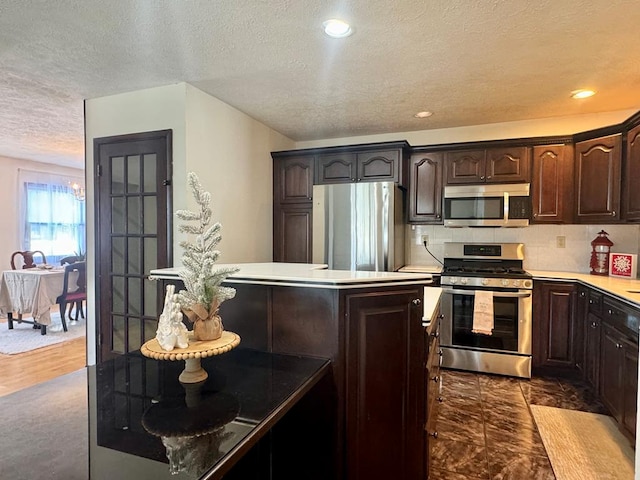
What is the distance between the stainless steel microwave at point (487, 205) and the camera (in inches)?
141

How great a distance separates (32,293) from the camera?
4766 mm

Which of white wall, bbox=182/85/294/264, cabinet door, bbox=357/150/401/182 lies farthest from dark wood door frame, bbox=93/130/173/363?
cabinet door, bbox=357/150/401/182

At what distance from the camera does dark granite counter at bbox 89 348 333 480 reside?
0.86 metres

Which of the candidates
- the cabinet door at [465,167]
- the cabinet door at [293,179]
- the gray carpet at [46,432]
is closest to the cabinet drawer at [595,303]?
the cabinet door at [465,167]

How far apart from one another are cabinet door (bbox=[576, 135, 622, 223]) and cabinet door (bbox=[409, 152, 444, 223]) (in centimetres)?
126

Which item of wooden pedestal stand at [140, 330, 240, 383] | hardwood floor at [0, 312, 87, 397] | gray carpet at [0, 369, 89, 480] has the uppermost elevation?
wooden pedestal stand at [140, 330, 240, 383]

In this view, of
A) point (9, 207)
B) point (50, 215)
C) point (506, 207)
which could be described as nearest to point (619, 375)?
point (506, 207)

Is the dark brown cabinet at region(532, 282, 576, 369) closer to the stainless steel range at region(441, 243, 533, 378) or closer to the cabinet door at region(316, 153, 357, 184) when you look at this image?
the stainless steel range at region(441, 243, 533, 378)

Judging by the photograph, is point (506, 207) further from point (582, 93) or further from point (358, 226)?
point (358, 226)

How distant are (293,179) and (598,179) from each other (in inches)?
116

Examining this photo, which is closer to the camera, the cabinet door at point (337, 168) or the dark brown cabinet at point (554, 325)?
the dark brown cabinet at point (554, 325)

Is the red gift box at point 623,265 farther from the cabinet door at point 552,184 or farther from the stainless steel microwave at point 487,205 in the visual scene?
the stainless steel microwave at point 487,205

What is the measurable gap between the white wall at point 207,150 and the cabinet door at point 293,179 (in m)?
0.19

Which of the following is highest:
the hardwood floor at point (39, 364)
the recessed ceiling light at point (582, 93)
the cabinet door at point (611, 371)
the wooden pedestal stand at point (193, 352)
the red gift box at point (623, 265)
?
the recessed ceiling light at point (582, 93)
